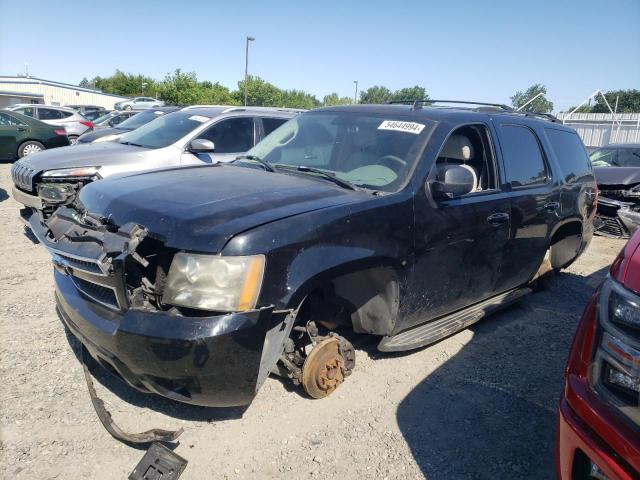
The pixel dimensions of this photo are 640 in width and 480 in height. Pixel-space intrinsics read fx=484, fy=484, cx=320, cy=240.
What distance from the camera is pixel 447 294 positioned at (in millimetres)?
3523

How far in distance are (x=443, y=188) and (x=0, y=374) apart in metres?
3.18

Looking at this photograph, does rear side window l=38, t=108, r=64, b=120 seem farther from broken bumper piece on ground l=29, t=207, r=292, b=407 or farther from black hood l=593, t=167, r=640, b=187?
broken bumper piece on ground l=29, t=207, r=292, b=407

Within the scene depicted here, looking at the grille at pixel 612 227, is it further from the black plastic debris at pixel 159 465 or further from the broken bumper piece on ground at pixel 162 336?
the black plastic debris at pixel 159 465

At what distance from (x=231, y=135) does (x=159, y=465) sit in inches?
206

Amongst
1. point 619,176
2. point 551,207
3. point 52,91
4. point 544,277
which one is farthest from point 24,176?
point 52,91

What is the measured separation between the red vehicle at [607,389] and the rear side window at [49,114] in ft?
66.2

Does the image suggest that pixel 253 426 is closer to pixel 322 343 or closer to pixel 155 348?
pixel 322 343

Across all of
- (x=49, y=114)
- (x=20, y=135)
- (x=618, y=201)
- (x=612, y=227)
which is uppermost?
(x=49, y=114)

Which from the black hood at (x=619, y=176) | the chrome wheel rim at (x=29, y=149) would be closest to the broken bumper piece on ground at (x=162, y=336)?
the black hood at (x=619, y=176)

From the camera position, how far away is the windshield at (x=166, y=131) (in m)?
6.70

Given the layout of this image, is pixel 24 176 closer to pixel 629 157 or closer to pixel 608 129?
pixel 629 157

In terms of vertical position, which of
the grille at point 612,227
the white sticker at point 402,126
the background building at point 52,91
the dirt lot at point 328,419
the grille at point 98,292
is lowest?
the dirt lot at point 328,419

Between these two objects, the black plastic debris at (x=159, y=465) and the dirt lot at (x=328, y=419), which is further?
the dirt lot at (x=328, y=419)

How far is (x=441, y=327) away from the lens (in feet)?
11.8
